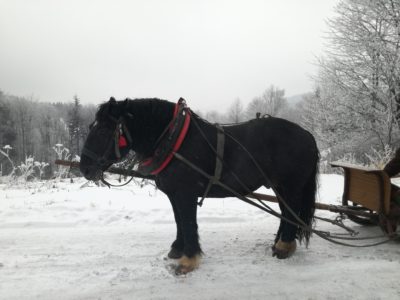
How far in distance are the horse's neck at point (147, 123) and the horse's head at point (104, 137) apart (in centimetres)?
10

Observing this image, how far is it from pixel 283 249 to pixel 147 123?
207cm

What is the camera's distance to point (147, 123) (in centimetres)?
298

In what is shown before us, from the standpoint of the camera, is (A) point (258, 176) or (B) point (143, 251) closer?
(A) point (258, 176)

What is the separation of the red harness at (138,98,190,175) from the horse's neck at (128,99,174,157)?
8cm

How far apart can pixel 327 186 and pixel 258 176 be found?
4829 mm

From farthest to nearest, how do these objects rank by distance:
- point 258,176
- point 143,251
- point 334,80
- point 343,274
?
point 334,80 < point 143,251 < point 258,176 < point 343,274

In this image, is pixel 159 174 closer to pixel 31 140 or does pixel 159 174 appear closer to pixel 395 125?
pixel 395 125

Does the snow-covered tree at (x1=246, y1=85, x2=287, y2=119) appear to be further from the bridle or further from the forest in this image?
the bridle

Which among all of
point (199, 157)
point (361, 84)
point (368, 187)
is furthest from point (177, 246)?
point (361, 84)

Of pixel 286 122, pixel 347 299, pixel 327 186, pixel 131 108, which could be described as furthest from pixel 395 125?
pixel 131 108

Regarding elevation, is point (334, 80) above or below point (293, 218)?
above

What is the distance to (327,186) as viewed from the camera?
24.1 ft

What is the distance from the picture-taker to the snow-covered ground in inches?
104

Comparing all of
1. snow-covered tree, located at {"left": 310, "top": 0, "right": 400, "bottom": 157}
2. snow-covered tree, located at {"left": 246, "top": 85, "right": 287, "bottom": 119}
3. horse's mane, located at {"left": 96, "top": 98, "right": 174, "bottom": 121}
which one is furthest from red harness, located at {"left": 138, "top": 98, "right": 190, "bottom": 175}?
snow-covered tree, located at {"left": 246, "top": 85, "right": 287, "bottom": 119}
